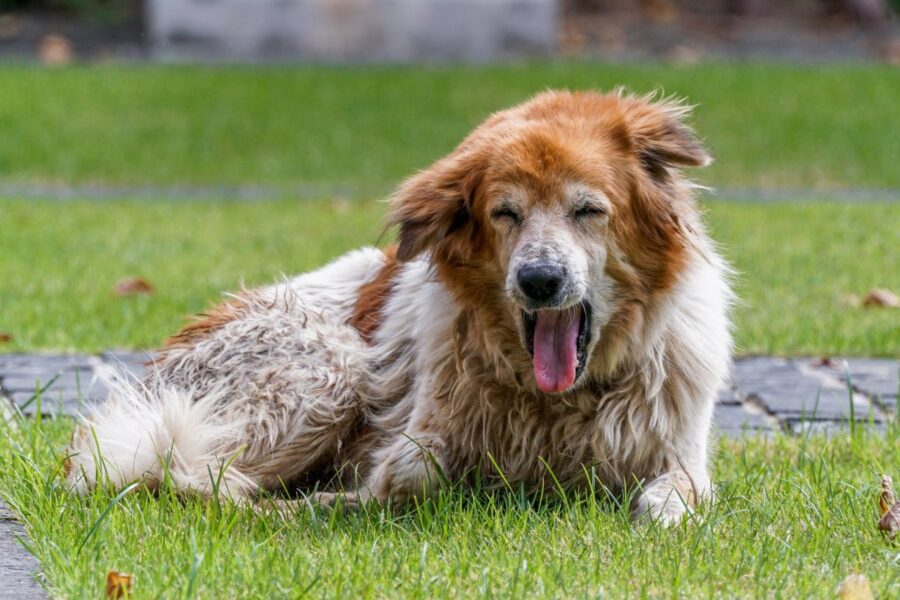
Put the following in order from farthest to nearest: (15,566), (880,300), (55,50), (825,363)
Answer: (55,50) < (880,300) < (825,363) < (15,566)

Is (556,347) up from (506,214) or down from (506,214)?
down

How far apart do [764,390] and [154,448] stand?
2.94 meters

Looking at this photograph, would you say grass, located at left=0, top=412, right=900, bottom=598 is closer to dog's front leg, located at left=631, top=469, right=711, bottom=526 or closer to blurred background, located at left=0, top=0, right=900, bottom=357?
dog's front leg, located at left=631, top=469, right=711, bottom=526

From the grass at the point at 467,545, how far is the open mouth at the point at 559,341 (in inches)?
15.1

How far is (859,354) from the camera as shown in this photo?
22.6 feet

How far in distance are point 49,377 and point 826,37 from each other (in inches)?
621

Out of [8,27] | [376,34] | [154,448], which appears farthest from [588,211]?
[8,27]

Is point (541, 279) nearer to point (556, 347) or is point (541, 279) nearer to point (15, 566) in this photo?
point (556, 347)

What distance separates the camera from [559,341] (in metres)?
4.30

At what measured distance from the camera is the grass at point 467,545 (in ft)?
11.3

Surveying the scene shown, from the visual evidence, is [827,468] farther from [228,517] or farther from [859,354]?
[859,354]

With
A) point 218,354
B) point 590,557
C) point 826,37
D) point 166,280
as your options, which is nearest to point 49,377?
point 218,354

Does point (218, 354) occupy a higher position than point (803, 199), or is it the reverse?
point (218, 354)

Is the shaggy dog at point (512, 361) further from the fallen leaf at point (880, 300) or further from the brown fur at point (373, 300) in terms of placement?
the fallen leaf at point (880, 300)
